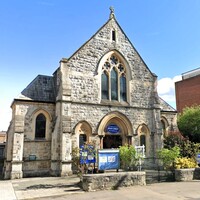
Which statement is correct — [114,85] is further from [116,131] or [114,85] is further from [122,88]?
[116,131]

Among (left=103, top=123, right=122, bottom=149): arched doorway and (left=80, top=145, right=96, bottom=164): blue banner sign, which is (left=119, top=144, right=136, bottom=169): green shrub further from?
(left=103, top=123, right=122, bottom=149): arched doorway

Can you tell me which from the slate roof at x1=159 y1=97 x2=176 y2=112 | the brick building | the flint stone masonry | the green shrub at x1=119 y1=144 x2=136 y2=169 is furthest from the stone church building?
the brick building

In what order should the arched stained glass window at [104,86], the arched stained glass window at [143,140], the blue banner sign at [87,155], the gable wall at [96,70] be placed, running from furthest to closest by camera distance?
the arched stained glass window at [143,140] < the arched stained glass window at [104,86] < the gable wall at [96,70] < the blue banner sign at [87,155]

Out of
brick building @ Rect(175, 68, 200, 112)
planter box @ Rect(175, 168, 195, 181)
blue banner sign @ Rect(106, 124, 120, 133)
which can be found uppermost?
brick building @ Rect(175, 68, 200, 112)

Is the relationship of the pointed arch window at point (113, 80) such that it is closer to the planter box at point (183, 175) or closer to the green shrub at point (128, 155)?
the green shrub at point (128, 155)

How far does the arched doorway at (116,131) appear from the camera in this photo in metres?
20.7

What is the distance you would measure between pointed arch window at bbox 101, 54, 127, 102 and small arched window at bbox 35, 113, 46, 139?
5.82 meters

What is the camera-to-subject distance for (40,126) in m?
19.0

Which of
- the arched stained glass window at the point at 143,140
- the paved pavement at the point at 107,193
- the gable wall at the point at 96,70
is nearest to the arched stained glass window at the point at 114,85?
the gable wall at the point at 96,70

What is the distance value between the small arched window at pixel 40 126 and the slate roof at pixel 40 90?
1551 millimetres

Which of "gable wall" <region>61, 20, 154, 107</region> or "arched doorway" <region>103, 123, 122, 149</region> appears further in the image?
"arched doorway" <region>103, 123, 122, 149</region>

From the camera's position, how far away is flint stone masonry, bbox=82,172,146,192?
12.0 m

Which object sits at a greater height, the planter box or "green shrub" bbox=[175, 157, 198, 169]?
"green shrub" bbox=[175, 157, 198, 169]

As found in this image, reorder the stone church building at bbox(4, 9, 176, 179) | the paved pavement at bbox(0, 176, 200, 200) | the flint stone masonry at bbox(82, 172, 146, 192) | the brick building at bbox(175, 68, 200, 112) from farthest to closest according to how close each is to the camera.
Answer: the brick building at bbox(175, 68, 200, 112) < the stone church building at bbox(4, 9, 176, 179) < the flint stone masonry at bbox(82, 172, 146, 192) < the paved pavement at bbox(0, 176, 200, 200)
